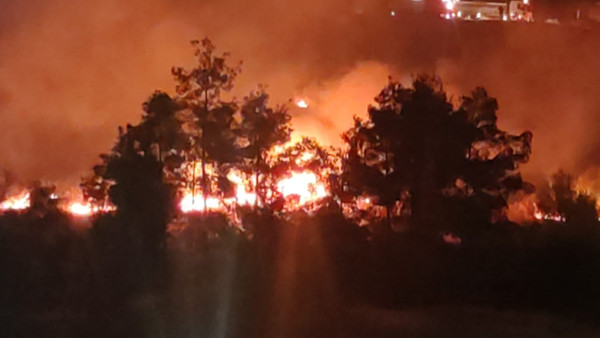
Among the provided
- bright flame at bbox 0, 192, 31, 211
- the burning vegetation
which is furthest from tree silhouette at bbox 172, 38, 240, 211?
bright flame at bbox 0, 192, 31, 211

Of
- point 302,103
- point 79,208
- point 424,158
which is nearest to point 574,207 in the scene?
point 424,158

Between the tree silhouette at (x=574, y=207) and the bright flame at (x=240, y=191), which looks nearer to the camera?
the tree silhouette at (x=574, y=207)

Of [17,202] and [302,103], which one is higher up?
[302,103]

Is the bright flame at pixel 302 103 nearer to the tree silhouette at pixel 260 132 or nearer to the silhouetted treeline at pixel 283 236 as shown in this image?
the silhouetted treeline at pixel 283 236

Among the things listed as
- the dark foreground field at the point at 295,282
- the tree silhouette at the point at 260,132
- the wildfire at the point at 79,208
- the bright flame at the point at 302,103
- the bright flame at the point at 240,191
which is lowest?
the dark foreground field at the point at 295,282

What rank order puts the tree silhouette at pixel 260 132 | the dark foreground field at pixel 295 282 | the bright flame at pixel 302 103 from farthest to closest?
1. the bright flame at pixel 302 103
2. the tree silhouette at pixel 260 132
3. the dark foreground field at pixel 295 282

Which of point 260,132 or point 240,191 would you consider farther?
point 240,191

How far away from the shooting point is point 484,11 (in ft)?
129

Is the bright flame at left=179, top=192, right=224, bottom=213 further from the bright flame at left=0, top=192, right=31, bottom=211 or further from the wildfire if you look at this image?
the bright flame at left=0, top=192, right=31, bottom=211

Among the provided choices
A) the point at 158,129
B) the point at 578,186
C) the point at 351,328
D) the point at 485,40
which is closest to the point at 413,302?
the point at 351,328

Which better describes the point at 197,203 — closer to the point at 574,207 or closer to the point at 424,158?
the point at 424,158

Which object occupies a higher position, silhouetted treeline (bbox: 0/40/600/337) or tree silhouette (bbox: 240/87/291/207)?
tree silhouette (bbox: 240/87/291/207)

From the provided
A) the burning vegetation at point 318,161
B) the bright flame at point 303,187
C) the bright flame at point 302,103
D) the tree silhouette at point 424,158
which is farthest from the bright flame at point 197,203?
the bright flame at point 302,103

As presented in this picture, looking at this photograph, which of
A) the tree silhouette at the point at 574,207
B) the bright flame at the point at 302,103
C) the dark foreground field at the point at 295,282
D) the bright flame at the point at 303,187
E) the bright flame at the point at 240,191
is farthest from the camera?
the bright flame at the point at 302,103
